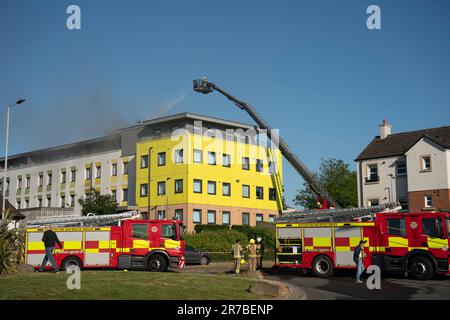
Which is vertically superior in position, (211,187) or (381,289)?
(211,187)

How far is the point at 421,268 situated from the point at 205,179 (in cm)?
3652

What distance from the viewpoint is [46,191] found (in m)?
73.8

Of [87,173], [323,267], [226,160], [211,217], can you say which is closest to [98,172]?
[87,173]

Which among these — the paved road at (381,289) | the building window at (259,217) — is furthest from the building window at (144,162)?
the paved road at (381,289)

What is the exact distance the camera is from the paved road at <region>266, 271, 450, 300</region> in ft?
55.9

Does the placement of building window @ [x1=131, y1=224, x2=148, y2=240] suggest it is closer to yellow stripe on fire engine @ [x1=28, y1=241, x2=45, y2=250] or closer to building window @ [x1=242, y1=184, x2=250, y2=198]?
yellow stripe on fire engine @ [x1=28, y1=241, x2=45, y2=250]

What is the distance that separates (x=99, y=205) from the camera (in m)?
58.8

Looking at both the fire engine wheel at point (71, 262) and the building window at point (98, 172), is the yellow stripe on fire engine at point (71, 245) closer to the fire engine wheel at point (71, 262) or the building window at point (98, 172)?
the fire engine wheel at point (71, 262)

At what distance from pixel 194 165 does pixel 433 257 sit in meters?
36.3

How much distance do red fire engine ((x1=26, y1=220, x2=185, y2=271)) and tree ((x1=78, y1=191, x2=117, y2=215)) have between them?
3127 cm

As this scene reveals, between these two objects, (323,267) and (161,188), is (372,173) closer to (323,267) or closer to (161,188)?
(161,188)

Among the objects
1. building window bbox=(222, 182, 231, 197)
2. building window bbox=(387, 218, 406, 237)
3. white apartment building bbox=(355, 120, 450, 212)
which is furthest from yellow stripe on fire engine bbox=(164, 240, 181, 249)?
building window bbox=(222, 182, 231, 197)

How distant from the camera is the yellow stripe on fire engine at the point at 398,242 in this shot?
23.4 m

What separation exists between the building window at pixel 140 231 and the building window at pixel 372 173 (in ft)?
95.6
